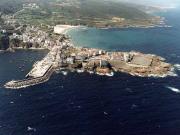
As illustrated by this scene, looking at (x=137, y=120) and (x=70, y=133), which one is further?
(x=137, y=120)

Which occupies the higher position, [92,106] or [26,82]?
[26,82]

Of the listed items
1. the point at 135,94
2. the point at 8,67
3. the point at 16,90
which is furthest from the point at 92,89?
the point at 8,67

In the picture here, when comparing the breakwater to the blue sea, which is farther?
the breakwater

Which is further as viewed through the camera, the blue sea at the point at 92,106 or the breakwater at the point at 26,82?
the breakwater at the point at 26,82

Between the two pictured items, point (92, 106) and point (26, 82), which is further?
point (26, 82)

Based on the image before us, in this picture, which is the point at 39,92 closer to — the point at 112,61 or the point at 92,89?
Answer: the point at 92,89

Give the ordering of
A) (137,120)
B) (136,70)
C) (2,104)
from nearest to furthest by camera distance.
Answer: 1. (137,120)
2. (2,104)
3. (136,70)

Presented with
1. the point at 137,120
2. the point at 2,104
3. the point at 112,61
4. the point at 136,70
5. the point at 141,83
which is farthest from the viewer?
the point at 112,61

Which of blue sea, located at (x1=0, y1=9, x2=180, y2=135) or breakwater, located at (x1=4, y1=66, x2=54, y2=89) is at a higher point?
breakwater, located at (x1=4, y1=66, x2=54, y2=89)

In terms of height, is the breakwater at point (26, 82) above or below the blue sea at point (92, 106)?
above
